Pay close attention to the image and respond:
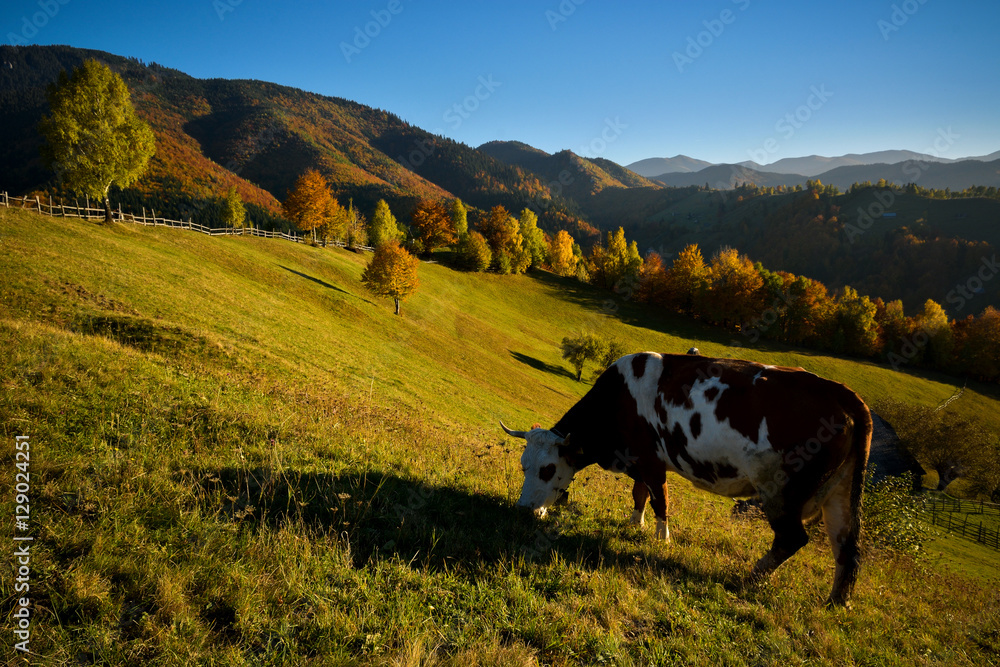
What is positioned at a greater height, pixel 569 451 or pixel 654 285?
Answer: pixel 654 285

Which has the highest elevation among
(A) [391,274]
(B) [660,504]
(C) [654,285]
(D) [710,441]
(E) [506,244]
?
(E) [506,244]

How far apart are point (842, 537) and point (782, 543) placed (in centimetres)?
81

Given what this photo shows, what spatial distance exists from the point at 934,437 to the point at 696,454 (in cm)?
6153

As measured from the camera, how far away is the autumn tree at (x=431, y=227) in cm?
7956

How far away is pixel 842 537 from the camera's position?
561 cm

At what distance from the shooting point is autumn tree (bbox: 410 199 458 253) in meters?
79.6

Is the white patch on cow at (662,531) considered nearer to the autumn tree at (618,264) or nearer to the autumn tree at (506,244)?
the autumn tree at (506,244)

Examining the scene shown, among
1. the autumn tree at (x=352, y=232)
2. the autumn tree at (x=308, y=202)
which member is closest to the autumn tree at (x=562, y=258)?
the autumn tree at (x=352, y=232)

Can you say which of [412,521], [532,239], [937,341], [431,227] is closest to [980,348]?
[937,341]

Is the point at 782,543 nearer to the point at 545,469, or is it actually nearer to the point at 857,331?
the point at 545,469

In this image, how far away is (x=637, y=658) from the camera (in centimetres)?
353

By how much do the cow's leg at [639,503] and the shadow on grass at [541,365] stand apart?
40.5 meters

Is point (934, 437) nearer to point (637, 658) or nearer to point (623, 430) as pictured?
point (623, 430)

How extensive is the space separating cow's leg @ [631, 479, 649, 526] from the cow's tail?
2593 millimetres
